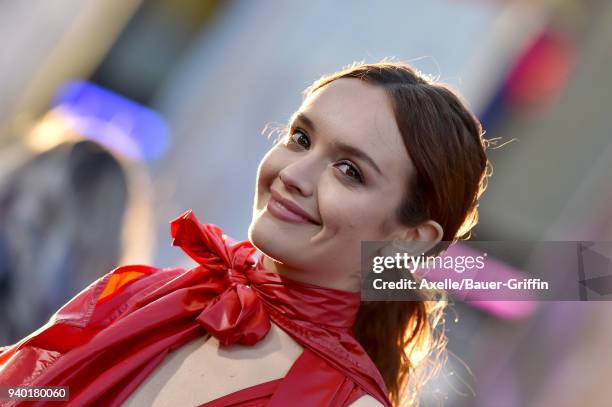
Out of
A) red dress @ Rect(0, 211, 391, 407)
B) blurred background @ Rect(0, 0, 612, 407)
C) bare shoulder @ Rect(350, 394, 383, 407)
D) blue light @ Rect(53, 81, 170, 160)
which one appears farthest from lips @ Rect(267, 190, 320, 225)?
blue light @ Rect(53, 81, 170, 160)

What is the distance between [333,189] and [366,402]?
0.33 meters

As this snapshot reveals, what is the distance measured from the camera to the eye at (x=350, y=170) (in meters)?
1.29

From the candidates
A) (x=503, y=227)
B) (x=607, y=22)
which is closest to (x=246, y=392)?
(x=503, y=227)

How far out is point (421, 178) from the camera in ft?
4.38

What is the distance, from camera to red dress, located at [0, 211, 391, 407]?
A: 1.23 metres

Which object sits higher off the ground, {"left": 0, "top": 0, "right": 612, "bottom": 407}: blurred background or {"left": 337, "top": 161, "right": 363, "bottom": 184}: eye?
{"left": 0, "top": 0, "right": 612, "bottom": 407}: blurred background

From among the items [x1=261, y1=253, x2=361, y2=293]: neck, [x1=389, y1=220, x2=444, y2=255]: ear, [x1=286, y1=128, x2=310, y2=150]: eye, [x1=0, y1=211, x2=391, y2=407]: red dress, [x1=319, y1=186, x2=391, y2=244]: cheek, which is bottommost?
[x1=0, y1=211, x2=391, y2=407]: red dress

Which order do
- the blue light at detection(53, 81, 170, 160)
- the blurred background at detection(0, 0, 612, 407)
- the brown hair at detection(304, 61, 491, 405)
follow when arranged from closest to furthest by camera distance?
the brown hair at detection(304, 61, 491, 405) < the blurred background at detection(0, 0, 612, 407) < the blue light at detection(53, 81, 170, 160)

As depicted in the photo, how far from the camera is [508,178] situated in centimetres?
389

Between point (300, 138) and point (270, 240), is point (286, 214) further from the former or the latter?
point (300, 138)

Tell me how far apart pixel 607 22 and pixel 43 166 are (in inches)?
121

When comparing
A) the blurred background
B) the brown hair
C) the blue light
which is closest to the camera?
the brown hair

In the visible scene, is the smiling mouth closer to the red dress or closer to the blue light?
the red dress

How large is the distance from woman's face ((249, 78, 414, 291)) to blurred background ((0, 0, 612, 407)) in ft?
4.11
